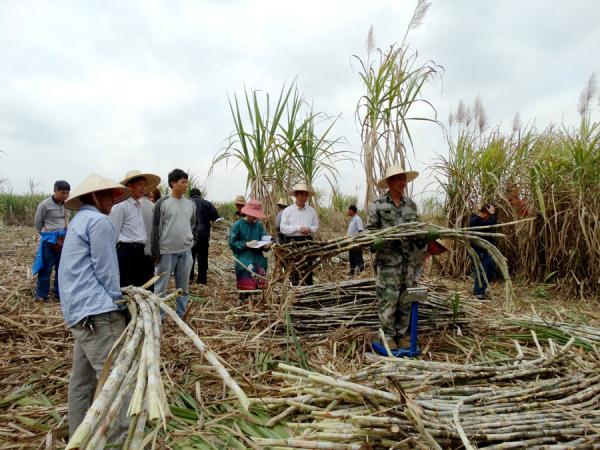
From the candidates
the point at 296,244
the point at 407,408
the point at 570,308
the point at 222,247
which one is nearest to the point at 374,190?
the point at 296,244

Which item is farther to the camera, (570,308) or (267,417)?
(570,308)

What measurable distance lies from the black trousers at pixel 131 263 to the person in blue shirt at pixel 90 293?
1508 millimetres

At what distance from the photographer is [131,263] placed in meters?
3.43

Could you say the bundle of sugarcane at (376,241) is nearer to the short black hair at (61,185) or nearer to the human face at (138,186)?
the human face at (138,186)

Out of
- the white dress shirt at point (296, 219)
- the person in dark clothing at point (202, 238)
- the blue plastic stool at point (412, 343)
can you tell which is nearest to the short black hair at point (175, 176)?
the white dress shirt at point (296, 219)

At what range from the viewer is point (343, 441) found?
1.68 meters

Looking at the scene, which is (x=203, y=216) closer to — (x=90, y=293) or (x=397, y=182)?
(x=397, y=182)

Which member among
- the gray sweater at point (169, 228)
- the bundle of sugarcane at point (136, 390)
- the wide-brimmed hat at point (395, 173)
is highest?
the wide-brimmed hat at point (395, 173)

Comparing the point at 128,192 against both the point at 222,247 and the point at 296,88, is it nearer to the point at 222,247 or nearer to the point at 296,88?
the point at 296,88

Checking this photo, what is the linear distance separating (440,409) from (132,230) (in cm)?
279

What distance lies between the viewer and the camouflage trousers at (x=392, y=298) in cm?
319

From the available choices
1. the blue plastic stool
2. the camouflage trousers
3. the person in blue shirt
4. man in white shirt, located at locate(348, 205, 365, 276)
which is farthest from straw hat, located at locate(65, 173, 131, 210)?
man in white shirt, located at locate(348, 205, 365, 276)

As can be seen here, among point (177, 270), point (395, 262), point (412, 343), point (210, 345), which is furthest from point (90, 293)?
point (412, 343)

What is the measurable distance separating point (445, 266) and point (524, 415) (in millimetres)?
4958
